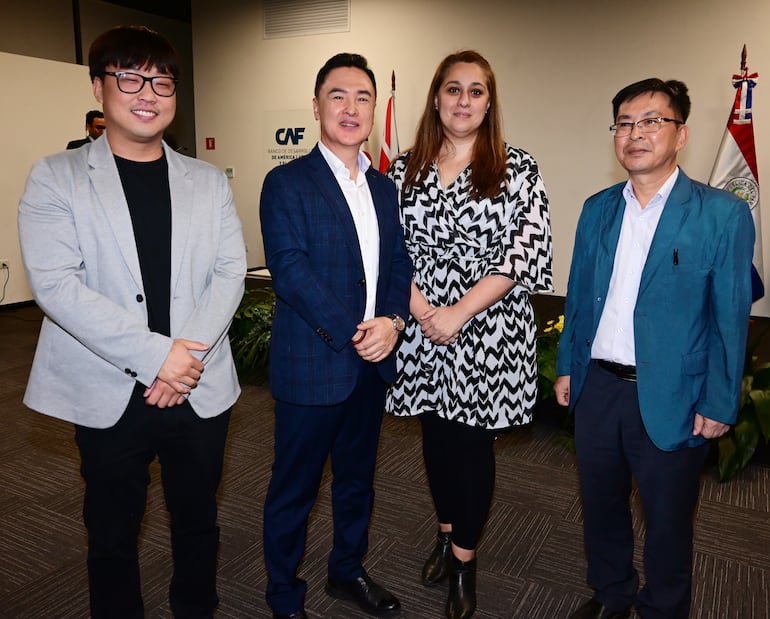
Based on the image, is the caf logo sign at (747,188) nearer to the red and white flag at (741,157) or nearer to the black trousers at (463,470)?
the red and white flag at (741,157)

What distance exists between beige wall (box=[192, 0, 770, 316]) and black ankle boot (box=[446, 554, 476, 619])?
4763 millimetres

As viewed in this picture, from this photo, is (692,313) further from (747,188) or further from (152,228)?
(747,188)

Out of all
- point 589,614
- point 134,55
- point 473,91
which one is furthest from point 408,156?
point 589,614

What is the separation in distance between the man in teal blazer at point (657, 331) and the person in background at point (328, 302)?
1.84 feet

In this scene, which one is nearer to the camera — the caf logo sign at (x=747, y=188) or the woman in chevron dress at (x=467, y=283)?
the woman in chevron dress at (x=467, y=283)

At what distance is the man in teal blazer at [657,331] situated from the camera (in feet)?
5.26

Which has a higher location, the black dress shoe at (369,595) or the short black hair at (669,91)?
the short black hair at (669,91)

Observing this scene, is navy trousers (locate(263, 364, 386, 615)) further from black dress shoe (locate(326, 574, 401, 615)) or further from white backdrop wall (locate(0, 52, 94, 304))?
white backdrop wall (locate(0, 52, 94, 304))

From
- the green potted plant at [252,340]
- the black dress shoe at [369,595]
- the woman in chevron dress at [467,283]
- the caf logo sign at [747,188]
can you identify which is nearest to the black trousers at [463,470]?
the woman in chevron dress at [467,283]

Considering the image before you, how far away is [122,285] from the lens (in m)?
1.49

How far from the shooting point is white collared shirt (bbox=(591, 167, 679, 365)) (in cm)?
170

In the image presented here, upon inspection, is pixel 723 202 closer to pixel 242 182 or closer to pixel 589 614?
pixel 589 614

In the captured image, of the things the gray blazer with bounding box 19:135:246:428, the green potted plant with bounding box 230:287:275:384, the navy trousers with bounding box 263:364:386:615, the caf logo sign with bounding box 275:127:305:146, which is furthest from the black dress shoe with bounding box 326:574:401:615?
the caf logo sign with bounding box 275:127:305:146

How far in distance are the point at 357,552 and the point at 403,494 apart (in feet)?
2.89
